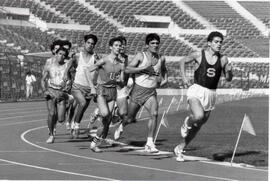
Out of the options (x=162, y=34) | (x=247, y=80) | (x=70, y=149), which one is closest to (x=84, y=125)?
(x=70, y=149)

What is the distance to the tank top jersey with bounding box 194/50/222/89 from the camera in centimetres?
1264

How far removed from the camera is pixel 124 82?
1462 cm

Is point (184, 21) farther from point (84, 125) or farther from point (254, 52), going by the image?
point (84, 125)

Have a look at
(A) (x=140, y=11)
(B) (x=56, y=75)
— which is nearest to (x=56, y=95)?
(B) (x=56, y=75)

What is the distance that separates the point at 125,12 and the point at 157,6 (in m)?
A: 4.56

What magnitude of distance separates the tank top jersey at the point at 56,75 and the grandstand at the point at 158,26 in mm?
30848

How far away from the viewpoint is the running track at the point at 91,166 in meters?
10.8

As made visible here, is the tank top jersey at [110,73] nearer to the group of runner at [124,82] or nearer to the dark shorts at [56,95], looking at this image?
the group of runner at [124,82]

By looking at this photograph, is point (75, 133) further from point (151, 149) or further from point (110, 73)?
point (151, 149)

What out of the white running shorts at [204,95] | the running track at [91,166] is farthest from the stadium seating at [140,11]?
the white running shorts at [204,95]

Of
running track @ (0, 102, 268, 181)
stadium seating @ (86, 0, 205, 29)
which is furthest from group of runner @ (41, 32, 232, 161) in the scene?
stadium seating @ (86, 0, 205, 29)

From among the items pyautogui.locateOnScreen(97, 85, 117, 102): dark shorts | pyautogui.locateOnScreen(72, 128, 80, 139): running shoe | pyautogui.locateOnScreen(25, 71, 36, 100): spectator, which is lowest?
pyautogui.locateOnScreen(25, 71, 36, 100): spectator

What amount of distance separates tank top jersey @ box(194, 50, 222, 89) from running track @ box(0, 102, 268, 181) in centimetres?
125

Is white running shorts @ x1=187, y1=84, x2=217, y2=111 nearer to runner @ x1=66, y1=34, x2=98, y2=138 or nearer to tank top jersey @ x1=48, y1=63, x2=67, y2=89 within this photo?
runner @ x1=66, y1=34, x2=98, y2=138
